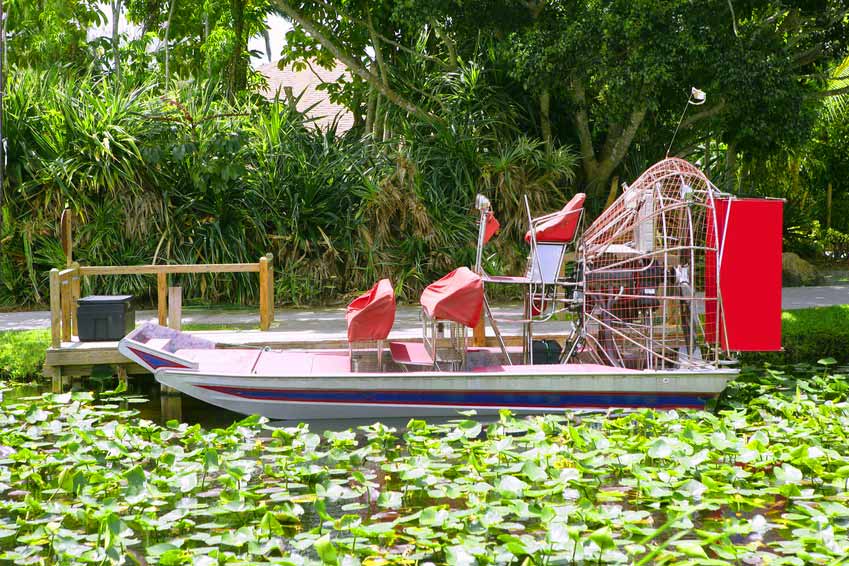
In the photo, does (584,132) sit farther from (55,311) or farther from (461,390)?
(55,311)

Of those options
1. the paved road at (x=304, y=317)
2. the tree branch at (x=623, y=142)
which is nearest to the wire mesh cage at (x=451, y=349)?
the paved road at (x=304, y=317)

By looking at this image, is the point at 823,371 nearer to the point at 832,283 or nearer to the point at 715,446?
the point at 715,446

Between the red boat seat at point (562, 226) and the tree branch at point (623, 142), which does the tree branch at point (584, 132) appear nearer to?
the tree branch at point (623, 142)

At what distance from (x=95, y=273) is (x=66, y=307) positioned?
692 mm

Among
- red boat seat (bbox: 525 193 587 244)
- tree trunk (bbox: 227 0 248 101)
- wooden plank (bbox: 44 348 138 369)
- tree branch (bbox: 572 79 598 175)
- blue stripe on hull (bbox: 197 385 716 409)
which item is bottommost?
blue stripe on hull (bbox: 197 385 716 409)

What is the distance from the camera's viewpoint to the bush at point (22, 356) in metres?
11.7

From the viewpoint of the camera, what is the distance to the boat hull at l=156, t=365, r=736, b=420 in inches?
379

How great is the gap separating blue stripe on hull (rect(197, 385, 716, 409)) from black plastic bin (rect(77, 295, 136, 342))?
2.46m

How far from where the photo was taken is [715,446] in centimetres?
748

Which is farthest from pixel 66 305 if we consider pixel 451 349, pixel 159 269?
pixel 451 349

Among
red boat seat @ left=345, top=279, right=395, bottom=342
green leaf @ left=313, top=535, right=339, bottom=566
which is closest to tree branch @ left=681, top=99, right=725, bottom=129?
red boat seat @ left=345, top=279, right=395, bottom=342

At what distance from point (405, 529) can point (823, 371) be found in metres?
7.50

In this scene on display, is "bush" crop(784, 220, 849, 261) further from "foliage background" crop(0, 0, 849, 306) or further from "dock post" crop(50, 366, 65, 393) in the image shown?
"dock post" crop(50, 366, 65, 393)

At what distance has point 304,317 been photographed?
50.9ft
